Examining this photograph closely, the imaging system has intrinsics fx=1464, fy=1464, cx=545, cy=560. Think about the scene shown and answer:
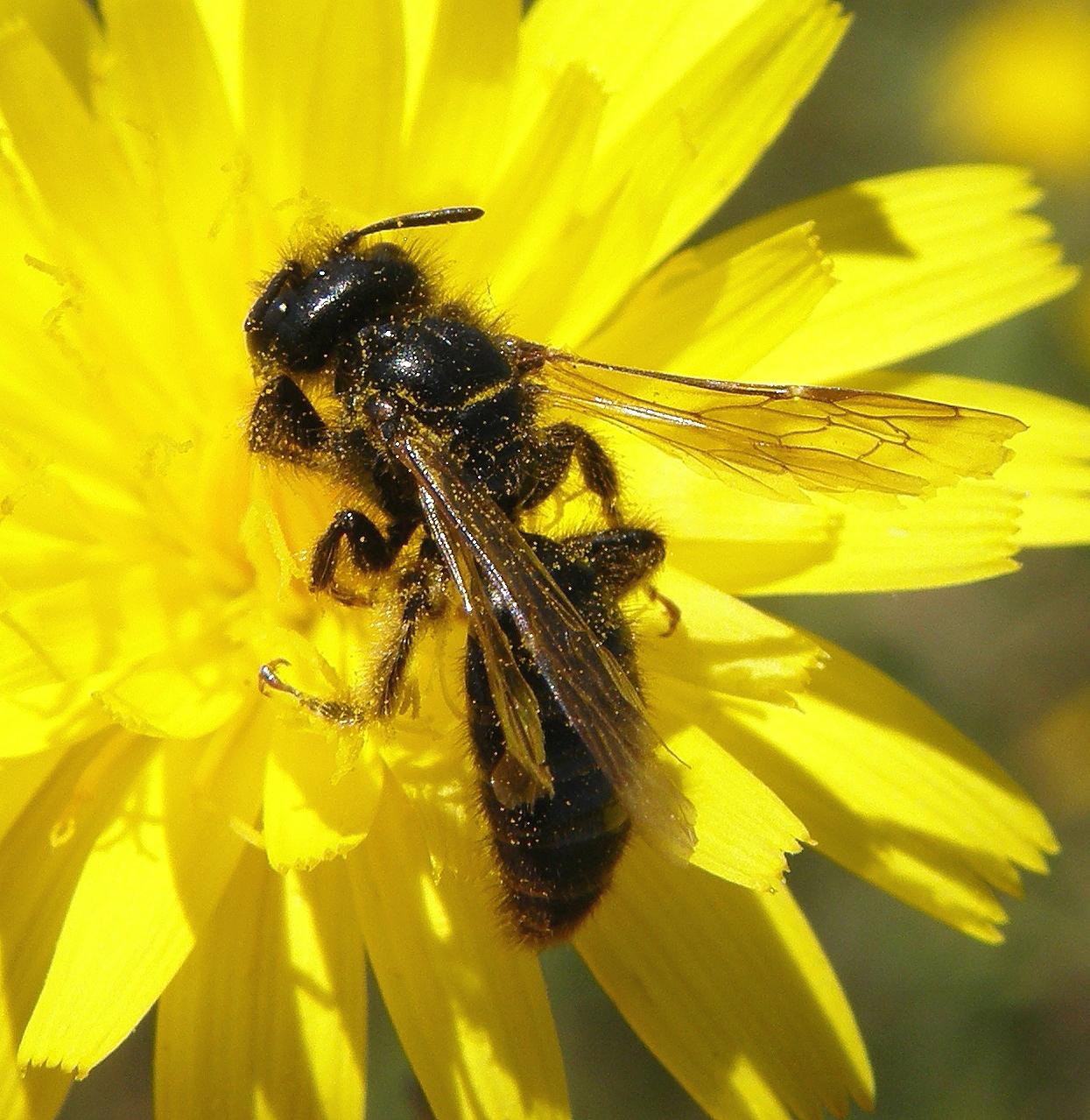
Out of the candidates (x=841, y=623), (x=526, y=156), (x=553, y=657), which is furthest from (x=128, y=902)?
(x=841, y=623)

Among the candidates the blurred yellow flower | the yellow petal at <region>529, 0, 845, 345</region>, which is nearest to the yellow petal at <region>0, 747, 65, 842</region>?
the yellow petal at <region>529, 0, 845, 345</region>

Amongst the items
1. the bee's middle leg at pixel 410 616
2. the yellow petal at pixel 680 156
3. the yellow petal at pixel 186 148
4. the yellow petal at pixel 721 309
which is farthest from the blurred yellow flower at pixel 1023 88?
the bee's middle leg at pixel 410 616

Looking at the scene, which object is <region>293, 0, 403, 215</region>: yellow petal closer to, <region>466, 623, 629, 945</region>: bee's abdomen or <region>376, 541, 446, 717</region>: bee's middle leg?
<region>376, 541, 446, 717</region>: bee's middle leg

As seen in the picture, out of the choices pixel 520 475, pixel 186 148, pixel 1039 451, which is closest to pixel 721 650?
pixel 520 475

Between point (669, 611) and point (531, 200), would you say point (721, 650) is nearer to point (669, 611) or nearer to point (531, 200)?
point (669, 611)

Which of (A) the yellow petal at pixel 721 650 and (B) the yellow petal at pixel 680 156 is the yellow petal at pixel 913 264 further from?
(A) the yellow petal at pixel 721 650

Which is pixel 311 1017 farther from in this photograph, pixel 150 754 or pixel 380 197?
pixel 380 197
